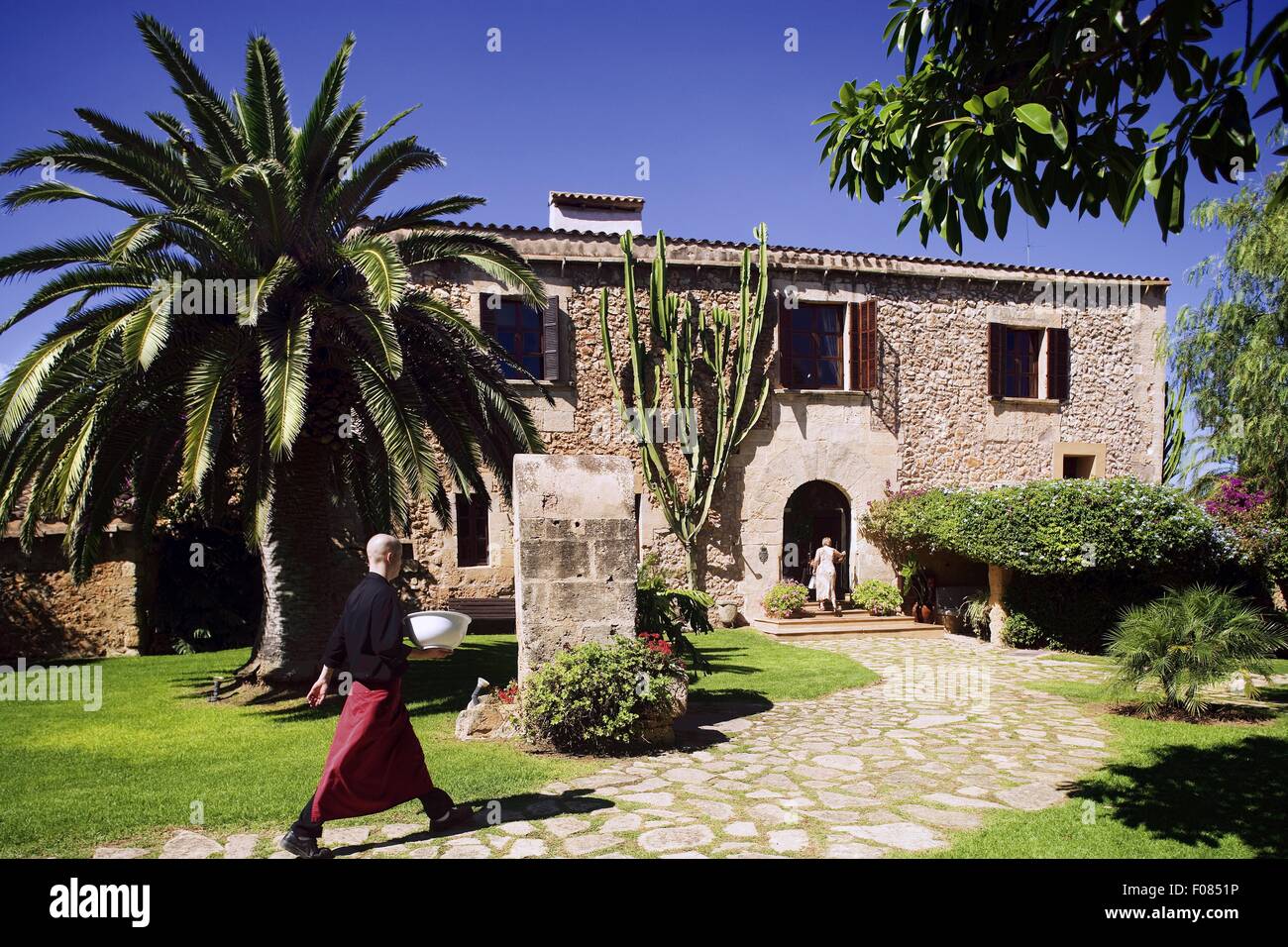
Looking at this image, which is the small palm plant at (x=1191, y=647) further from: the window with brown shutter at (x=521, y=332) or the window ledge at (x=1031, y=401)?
the window with brown shutter at (x=521, y=332)

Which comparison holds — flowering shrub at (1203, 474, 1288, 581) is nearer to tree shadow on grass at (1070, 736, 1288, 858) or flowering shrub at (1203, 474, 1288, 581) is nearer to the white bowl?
tree shadow on grass at (1070, 736, 1288, 858)

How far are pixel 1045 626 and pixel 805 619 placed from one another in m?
3.87

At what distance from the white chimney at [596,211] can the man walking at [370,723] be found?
1311 centimetres

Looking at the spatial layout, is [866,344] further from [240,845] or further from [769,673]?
[240,845]

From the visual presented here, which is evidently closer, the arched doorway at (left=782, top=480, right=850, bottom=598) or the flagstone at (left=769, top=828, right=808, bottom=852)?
the flagstone at (left=769, top=828, right=808, bottom=852)

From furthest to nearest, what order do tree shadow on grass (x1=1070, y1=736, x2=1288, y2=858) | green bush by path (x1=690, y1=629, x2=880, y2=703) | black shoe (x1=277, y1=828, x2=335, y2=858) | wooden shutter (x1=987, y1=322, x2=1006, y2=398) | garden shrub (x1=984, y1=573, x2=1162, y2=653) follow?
1. wooden shutter (x1=987, y1=322, x2=1006, y2=398)
2. garden shrub (x1=984, y1=573, x2=1162, y2=653)
3. green bush by path (x1=690, y1=629, x2=880, y2=703)
4. tree shadow on grass (x1=1070, y1=736, x2=1288, y2=858)
5. black shoe (x1=277, y1=828, x2=335, y2=858)

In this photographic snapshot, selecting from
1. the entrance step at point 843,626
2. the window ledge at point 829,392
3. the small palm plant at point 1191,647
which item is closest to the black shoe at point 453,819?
the small palm plant at point 1191,647

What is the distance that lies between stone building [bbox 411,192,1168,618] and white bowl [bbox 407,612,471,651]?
9914 millimetres

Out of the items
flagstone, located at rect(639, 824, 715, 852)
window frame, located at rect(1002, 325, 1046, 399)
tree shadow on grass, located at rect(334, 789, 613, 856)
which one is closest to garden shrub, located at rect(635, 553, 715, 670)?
tree shadow on grass, located at rect(334, 789, 613, 856)

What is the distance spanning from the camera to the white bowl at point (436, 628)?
192 inches

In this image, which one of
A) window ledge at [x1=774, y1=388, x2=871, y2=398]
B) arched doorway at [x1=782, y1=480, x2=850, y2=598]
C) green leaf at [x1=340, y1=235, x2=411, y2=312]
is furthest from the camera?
arched doorway at [x1=782, y1=480, x2=850, y2=598]

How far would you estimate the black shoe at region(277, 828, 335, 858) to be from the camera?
4426mm

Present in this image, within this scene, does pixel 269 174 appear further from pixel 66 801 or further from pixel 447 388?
pixel 66 801
